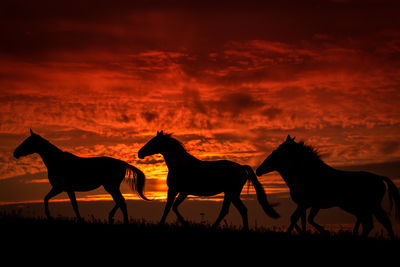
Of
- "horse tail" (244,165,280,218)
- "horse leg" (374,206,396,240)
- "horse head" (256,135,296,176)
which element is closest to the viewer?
"horse leg" (374,206,396,240)

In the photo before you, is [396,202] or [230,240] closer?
[230,240]

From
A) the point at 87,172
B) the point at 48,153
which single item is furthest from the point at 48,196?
the point at 48,153

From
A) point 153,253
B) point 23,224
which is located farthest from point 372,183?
point 23,224

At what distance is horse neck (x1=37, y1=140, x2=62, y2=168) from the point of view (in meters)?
15.7

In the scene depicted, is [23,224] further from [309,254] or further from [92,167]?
[309,254]

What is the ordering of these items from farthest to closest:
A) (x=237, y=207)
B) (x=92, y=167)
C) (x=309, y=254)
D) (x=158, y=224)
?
(x=92, y=167), (x=237, y=207), (x=158, y=224), (x=309, y=254)

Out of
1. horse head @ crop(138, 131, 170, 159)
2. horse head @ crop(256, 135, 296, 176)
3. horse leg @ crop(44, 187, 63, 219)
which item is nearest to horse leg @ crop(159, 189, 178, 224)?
horse head @ crop(138, 131, 170, 159)

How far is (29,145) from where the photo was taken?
53.5 ft

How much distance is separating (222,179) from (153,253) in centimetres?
515

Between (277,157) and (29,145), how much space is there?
325 inches

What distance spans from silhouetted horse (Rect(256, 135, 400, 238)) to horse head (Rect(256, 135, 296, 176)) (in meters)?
0.24

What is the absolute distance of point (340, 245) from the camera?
10.5m

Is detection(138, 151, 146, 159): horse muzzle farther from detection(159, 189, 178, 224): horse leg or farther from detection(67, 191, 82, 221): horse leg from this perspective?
detection(67, 191, 82, 221): horse leg

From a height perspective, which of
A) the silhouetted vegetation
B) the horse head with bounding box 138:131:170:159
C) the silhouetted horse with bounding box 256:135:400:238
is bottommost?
the silhouetted vegetation
